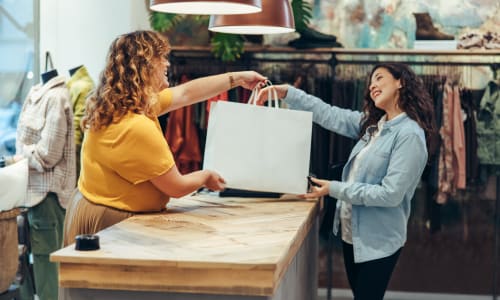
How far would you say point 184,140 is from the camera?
241 inches

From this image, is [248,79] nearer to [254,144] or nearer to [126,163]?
[254,144]

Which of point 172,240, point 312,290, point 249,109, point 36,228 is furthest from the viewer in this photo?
point 36,228

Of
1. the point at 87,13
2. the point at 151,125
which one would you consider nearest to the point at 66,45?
the point at 87,13

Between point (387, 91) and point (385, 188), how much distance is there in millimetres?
523

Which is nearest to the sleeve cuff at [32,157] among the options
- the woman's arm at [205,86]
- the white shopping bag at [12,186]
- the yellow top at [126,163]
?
the white shopping bag at [12,186]

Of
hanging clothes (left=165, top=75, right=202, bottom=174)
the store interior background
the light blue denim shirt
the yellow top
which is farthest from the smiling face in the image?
the store interior background

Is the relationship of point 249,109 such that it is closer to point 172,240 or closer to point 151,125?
point 151,125

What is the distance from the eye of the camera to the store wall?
6223 millimetres

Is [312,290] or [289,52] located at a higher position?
[289,52]

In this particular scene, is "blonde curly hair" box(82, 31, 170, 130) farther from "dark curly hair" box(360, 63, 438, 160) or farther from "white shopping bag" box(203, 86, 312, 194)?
"dark curly hair" box(360, 63, 438, 160)

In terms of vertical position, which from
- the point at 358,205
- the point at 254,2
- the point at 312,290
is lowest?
the point at 312,290

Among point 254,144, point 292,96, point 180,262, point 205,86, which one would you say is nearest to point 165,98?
point 205,86

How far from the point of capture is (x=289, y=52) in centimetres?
622

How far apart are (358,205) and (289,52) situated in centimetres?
268
